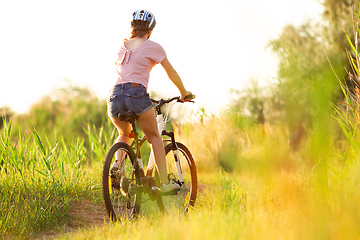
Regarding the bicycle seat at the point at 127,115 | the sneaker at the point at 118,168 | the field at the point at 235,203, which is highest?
the bicycle seat at the point at 127,115

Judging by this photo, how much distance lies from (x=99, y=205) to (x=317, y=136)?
4019 millimetres

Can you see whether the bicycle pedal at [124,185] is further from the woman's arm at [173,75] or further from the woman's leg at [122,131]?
the woman's arm at [173,75]

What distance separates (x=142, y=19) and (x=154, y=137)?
4.12ft

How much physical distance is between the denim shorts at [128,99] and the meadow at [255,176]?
1.11 meters

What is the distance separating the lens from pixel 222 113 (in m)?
9.16

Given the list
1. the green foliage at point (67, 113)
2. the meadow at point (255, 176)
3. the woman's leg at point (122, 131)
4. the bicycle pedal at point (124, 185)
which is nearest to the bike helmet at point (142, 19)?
the woman's leg at point (122, 131)

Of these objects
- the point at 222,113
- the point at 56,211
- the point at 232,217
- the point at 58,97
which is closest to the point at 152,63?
the point at 232,217

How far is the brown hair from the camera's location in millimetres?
3535

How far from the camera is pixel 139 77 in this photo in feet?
11.2

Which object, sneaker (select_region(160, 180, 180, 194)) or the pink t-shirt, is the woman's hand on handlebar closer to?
the pink t-shirt

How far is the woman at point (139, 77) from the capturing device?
3365 mm

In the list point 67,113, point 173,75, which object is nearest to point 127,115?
point 173,75

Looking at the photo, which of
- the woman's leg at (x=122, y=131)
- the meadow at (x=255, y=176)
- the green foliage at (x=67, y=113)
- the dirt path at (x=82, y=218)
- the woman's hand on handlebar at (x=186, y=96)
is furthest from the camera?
the green foliage at (x=67, y=113)

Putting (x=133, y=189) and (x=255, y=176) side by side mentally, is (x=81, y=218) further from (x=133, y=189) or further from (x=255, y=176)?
(x=255, y=176)
